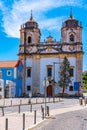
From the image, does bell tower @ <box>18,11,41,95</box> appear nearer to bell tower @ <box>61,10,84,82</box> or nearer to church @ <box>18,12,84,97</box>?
church @ <box>18,12,84,97</box>

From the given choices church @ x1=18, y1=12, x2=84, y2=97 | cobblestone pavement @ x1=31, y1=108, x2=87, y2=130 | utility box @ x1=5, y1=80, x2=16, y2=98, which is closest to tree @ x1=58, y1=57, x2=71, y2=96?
church @ x1=18, y1=12, x2=84, y2=97

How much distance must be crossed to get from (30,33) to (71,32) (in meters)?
9.14

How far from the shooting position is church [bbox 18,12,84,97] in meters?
69.5

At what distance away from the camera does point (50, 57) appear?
71.2 metres

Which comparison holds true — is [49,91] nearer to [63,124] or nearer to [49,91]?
[49,91]

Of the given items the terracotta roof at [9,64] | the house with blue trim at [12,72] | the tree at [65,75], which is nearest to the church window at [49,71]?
the tree at [65,75]

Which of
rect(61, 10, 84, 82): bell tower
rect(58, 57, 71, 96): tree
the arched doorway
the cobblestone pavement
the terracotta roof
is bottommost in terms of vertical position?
the cobblestone pavement

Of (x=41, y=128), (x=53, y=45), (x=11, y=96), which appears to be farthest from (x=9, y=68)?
(x=41, y=128)

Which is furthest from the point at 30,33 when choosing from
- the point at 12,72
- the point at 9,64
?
the point at 12,72

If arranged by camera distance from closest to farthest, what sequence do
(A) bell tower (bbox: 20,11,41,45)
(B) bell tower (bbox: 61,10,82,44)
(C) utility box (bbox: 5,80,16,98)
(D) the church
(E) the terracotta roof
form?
(C) utility box (bbox: 5,80,16,98) → (E) the terracotta roof → (D) the church → (B) bell tower (bbox: 61,10,82,44) → (A) bell tower (bbox: 20,11,41,45)

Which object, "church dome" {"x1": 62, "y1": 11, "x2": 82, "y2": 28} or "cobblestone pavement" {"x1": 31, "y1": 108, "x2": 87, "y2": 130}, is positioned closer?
"cobblestone pavement" {"x1": 31, "y1": 108, "x2": 87, "y2": 130}

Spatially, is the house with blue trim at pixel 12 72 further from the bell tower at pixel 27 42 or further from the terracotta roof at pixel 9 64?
the bell tower at pixel 27 42

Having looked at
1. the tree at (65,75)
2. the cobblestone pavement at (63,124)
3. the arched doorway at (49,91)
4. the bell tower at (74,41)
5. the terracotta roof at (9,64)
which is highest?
Result: the bell tower at (74,41)

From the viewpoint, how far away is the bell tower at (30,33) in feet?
240
